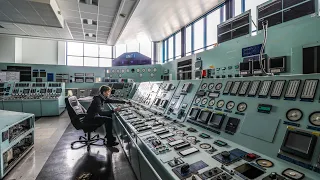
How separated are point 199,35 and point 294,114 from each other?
627cm

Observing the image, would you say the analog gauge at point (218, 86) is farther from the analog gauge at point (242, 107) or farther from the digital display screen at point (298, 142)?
the digital display screen at point (298, 142)

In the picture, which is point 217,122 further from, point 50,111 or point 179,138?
point 50,111

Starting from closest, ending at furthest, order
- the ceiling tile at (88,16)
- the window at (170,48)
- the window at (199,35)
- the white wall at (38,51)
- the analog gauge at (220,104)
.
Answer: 1. the analog gauge at (220,104)
2. the ceiling tile at (88,16)
3. the window at (199,35)
4. the window at (170,48)
5. the white wall at (38,51)

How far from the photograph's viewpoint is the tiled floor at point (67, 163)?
2043mm

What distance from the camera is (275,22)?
2.45 meters

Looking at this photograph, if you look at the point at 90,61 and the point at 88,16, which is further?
the point at 90,61

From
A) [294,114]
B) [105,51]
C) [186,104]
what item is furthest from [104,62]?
[294,114]

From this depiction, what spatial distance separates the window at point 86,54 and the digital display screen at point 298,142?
439 inches

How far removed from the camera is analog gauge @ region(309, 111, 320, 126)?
0.83 m

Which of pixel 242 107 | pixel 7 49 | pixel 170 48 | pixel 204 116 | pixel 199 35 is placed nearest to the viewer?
pixel 242 107

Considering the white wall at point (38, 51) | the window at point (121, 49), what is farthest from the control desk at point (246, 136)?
the white wall at point (38, 51)

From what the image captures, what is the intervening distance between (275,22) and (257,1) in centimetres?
234

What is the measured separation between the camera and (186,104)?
71.4 inches

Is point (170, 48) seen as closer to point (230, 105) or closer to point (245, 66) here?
point (245, 66)
